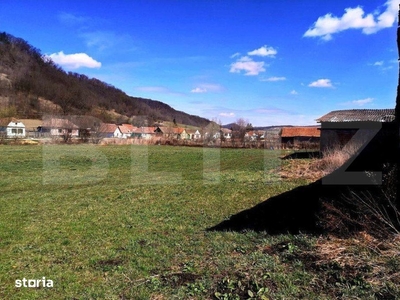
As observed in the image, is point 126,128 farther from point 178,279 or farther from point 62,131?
point 178,279

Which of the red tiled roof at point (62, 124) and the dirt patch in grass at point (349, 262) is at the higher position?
the red tiled roof at point (62, 124)

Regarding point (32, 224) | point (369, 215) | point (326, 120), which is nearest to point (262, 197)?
point (369, 215)

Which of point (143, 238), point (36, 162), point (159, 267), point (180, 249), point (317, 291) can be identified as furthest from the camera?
point (36, 162)

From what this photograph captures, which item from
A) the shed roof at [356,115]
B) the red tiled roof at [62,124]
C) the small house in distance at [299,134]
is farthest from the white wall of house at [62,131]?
the shed roof at [356,115]

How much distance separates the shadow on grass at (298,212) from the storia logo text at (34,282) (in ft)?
9.63

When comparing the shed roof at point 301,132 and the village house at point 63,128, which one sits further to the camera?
the shed roof at point 301,132

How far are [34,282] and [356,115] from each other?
2196 centimetres

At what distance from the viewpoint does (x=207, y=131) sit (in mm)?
42031

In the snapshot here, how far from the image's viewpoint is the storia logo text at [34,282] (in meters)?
3.33

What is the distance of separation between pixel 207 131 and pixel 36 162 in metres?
27.5

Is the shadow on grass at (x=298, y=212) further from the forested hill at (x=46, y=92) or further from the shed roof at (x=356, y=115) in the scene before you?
the forested hill at (x=46, y=92)

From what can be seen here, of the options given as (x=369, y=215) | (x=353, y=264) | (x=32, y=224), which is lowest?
(x=32, y=224)

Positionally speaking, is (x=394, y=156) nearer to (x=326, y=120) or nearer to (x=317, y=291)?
(x=317, y=291)

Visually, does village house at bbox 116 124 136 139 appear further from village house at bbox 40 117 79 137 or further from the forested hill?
village house at bbox 40 117 79 137
